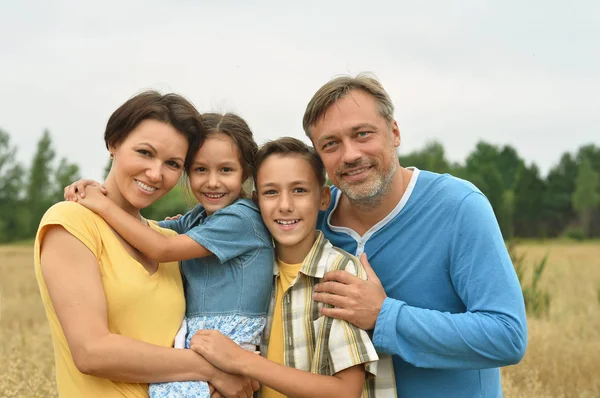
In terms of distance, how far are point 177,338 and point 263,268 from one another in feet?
1.82

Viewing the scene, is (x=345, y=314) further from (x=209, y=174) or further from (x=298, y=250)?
(x=209, y=174)

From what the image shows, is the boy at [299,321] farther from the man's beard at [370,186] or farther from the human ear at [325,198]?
the man's beard at [370,186]

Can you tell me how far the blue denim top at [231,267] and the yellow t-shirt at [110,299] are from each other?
271 mm

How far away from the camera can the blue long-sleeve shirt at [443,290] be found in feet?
10.0

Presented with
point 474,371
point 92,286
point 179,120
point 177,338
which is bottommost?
point 474,371

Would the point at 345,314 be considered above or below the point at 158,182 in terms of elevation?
A: below

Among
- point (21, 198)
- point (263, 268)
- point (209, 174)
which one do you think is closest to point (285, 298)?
point (263, 268)

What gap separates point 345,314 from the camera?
9.91 ft

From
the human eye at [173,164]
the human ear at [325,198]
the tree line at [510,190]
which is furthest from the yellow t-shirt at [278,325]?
the tree line at [510,190]

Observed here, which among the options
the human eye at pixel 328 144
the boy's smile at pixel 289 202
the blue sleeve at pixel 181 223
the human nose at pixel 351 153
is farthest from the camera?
the blue sleeve at pixel 181 223

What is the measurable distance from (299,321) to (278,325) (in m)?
0.16

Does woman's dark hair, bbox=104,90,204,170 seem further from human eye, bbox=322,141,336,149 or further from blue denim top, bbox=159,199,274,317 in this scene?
human eye, bbox=322,141,336,149

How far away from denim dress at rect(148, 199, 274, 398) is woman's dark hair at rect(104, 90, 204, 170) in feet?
1.63

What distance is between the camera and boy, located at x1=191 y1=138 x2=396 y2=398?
2.97m
